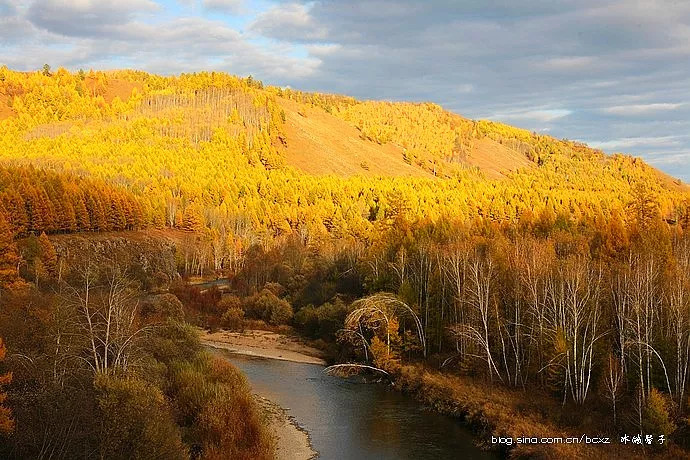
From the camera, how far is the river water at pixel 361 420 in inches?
1238

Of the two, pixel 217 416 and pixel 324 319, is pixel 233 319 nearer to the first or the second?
pixel 324 319

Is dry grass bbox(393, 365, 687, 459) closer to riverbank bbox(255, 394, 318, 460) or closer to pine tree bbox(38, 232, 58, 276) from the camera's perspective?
riverbank bbox(255, 394, 318, 460)

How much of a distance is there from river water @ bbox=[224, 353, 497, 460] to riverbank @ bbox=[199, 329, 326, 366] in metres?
6.35

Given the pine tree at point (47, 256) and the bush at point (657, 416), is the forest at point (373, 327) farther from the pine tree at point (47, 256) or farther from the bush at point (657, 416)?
the pine tree at point (47, 256)

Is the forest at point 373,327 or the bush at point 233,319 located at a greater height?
the forest at point 373,327

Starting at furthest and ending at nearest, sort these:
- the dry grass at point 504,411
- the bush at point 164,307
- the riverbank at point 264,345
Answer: the bush at point 164,307 → the riverbank at point 264,345 → the dry grass at point 504,411

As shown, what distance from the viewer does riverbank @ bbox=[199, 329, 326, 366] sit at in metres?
57.0

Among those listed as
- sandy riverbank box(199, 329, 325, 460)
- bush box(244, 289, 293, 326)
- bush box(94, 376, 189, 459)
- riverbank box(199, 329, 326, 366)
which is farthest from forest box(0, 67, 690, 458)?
riverbank box(199, 329, 326, 366)

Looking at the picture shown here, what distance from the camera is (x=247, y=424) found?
30.2 meters

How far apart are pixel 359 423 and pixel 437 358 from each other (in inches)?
522

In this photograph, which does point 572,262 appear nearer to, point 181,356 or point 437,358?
point 437,358

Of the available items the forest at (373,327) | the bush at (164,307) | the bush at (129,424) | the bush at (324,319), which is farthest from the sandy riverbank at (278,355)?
the bush at (129,424)

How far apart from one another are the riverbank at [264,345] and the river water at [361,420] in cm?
635

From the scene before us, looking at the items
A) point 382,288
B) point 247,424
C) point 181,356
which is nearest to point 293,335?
point 382,288
